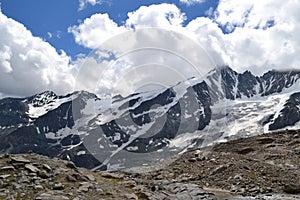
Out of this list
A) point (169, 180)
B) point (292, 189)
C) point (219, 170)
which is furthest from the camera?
point (219, 170)

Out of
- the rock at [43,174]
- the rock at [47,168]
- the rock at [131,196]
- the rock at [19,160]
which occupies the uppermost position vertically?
the rock at [19,160]

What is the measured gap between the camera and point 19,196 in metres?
21.4

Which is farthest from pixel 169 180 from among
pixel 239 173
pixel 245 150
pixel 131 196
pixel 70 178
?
pixel 245 150

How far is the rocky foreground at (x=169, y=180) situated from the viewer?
74.9ft

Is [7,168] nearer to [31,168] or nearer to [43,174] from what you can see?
[31,168]

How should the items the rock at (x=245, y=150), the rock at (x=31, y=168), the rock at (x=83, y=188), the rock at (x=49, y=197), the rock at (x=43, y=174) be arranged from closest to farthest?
the rock at (x=49, y=197) → the rock at (x=83, y=188) → the rock at (x=43, y=174) → the rock at (x=31, y=168) → the rock at (x=245, y=150)

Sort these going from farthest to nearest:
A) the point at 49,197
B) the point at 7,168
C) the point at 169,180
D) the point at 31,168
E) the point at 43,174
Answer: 1. the point at 169,180
2. the point at 31,168
3. the point at 43,174
4. the point at 7,168
5. the point at 49,197

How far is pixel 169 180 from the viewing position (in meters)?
36.2

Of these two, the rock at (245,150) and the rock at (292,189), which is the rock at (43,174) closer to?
the rock at (292,189)

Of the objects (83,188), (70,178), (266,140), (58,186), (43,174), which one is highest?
(43,174)

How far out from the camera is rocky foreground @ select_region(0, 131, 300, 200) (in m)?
22.8

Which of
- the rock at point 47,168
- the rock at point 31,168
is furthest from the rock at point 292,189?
the rock at point 31,168

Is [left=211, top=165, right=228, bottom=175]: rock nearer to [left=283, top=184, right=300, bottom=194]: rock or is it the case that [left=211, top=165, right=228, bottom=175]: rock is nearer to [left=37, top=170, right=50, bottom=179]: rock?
[left=283, top=184, right=300, bottom=194]: rock

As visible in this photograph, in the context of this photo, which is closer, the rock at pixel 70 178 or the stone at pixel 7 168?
the stone at pixel 7 168
